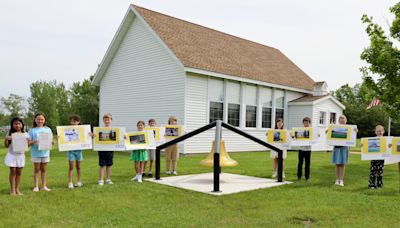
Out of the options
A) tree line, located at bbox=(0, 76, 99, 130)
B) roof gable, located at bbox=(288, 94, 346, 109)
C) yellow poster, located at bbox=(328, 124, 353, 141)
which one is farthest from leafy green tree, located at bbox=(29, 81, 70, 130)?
yellow poster, located at bbox=(328, 124, 353, 141)

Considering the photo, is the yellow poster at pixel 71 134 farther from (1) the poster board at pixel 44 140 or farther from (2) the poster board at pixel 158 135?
(2) the poster board at pixel 158 135

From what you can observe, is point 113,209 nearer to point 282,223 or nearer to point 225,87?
point 282,223

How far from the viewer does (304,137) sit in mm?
10086

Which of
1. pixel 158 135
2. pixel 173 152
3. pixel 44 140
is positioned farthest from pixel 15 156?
pixel 173 152

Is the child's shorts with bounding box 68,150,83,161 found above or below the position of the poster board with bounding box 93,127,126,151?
below

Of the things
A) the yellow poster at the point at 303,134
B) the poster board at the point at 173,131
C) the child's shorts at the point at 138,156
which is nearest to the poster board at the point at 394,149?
the yellow poster at the point at 303,134

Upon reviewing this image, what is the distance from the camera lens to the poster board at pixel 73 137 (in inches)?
319

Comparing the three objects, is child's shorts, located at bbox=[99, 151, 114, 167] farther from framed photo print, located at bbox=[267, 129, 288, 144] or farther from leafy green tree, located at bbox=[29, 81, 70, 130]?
leafy green tree, located at bbox=[29, 81, 70, 130]

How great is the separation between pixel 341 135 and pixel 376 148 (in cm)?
85

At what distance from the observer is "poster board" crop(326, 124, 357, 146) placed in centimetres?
912

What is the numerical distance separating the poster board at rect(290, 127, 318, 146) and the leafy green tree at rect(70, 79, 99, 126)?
137ft

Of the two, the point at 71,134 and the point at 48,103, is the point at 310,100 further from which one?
the point at 48,103

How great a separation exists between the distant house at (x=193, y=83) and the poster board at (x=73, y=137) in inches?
370

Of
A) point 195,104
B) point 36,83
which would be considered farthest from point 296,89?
point 36,83
